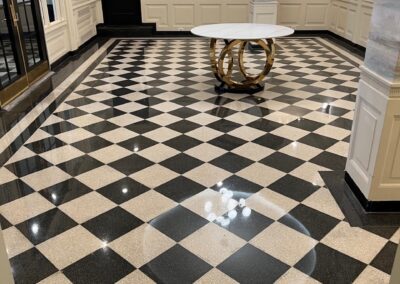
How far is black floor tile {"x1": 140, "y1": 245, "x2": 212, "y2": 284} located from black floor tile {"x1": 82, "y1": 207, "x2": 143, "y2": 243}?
356 mm

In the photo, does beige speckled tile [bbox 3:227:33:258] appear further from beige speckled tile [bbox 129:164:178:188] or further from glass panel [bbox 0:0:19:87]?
glass panel [bbox 0:0:19:87]

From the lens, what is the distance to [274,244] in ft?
7.68

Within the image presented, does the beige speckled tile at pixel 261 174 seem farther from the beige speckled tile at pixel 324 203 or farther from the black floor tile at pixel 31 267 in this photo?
the black floor tile at pixel 31 267

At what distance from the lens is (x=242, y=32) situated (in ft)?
16.6

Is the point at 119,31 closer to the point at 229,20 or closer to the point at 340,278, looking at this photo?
the point at 229,20

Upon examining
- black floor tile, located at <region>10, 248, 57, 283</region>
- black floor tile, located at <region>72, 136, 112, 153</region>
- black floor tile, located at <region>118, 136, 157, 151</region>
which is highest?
black floor tile, located at <region>72, 136, 112, 153</region>

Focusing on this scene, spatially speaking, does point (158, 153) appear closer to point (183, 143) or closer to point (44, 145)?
point (183, 143)

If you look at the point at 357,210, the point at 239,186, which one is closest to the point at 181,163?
the point at 239,186

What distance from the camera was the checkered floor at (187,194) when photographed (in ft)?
7.15

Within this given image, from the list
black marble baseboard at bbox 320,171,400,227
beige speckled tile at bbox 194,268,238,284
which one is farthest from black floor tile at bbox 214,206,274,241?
black marble baseboard at bbox 320,171,400,227

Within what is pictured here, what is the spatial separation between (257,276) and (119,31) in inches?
327

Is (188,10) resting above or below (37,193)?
above

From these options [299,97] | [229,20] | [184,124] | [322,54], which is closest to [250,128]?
[184,124]

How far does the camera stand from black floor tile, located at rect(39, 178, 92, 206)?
2.82m
